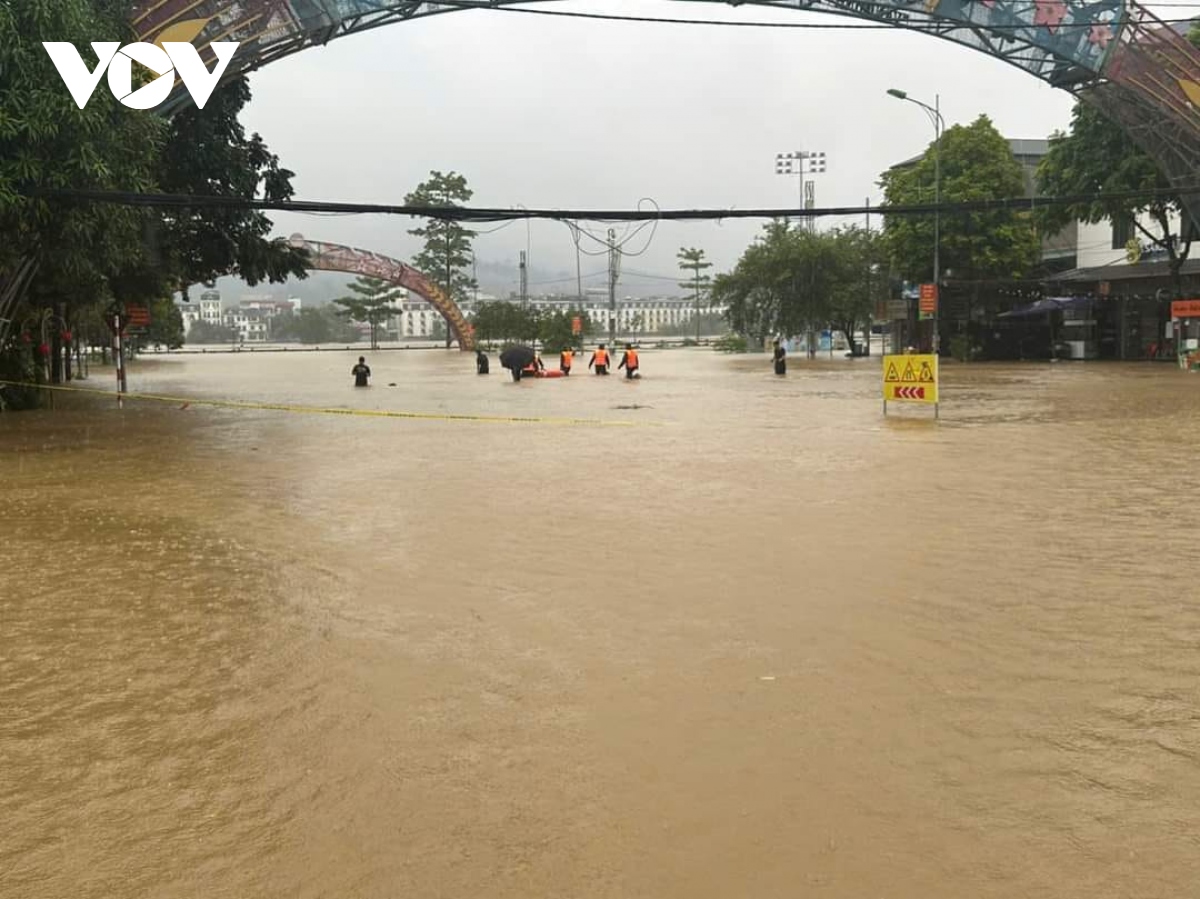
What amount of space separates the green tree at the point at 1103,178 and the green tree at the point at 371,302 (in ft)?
211

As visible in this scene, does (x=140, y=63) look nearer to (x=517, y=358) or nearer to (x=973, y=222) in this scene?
(x=517, y=358)

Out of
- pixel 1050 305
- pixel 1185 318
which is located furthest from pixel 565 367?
pixel 1185 318

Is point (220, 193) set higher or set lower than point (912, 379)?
higher

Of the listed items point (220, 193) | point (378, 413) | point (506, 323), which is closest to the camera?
point (378, 413)

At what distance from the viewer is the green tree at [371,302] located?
93812mm

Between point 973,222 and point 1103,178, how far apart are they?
7356 mm

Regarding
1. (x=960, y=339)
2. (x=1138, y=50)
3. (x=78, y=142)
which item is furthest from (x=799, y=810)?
(x=960, y=339)

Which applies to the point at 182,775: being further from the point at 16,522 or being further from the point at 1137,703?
the point at 16,522

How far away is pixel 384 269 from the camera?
75750mm

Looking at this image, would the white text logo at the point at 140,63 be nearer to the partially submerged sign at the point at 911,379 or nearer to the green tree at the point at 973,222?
the partially submerged sign at the point at 911,379

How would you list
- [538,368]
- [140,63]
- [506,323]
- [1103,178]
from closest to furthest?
1. [140,63]
2. [538,368]
3. [1103,178]
4. [506,323]

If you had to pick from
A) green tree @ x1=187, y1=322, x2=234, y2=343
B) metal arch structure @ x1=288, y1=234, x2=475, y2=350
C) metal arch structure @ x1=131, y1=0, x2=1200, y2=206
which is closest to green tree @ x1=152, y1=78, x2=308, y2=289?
metal arch structure @ x1=131, y1=0, x2=1200, y2=206

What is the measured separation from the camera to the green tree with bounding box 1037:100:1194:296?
3631 centimetres

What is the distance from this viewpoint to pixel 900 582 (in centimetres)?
716
